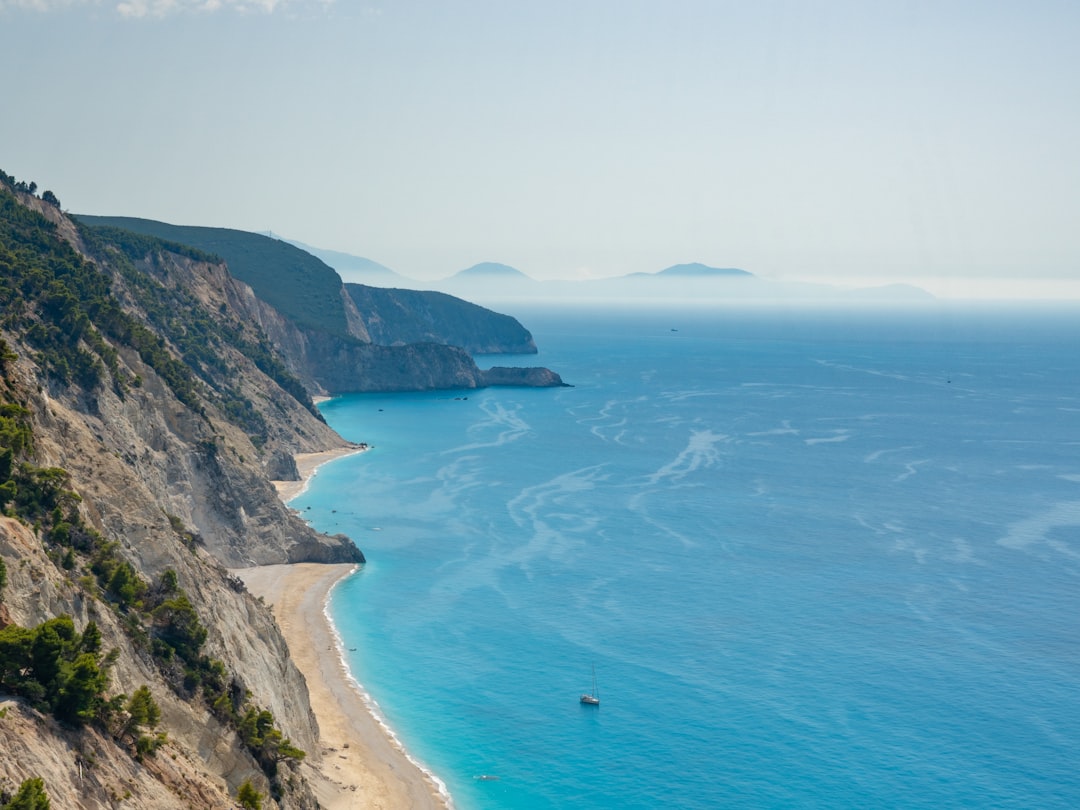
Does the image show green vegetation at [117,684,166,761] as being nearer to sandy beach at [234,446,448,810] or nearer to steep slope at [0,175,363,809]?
steep slope at [0,175,363,809]

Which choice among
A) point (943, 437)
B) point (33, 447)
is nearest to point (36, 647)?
point (33, 447)

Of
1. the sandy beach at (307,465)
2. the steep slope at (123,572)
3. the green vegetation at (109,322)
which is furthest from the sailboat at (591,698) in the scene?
the sandy beach at (307,465)

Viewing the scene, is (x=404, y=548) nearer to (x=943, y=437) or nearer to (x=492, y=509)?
(x=492, y=509)

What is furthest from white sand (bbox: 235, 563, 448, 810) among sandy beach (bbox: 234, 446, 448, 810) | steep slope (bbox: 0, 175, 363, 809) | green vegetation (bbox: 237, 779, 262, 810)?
green vegetation (bbox: 237, 779, 262, 810)

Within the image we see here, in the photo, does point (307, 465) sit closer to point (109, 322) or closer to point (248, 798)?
point (109, 322)

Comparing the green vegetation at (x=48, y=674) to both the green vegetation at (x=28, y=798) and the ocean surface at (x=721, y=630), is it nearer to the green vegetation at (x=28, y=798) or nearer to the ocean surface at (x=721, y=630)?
the green vegetation at (x=28, y=798)

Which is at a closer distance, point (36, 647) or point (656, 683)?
point (36, 647)
